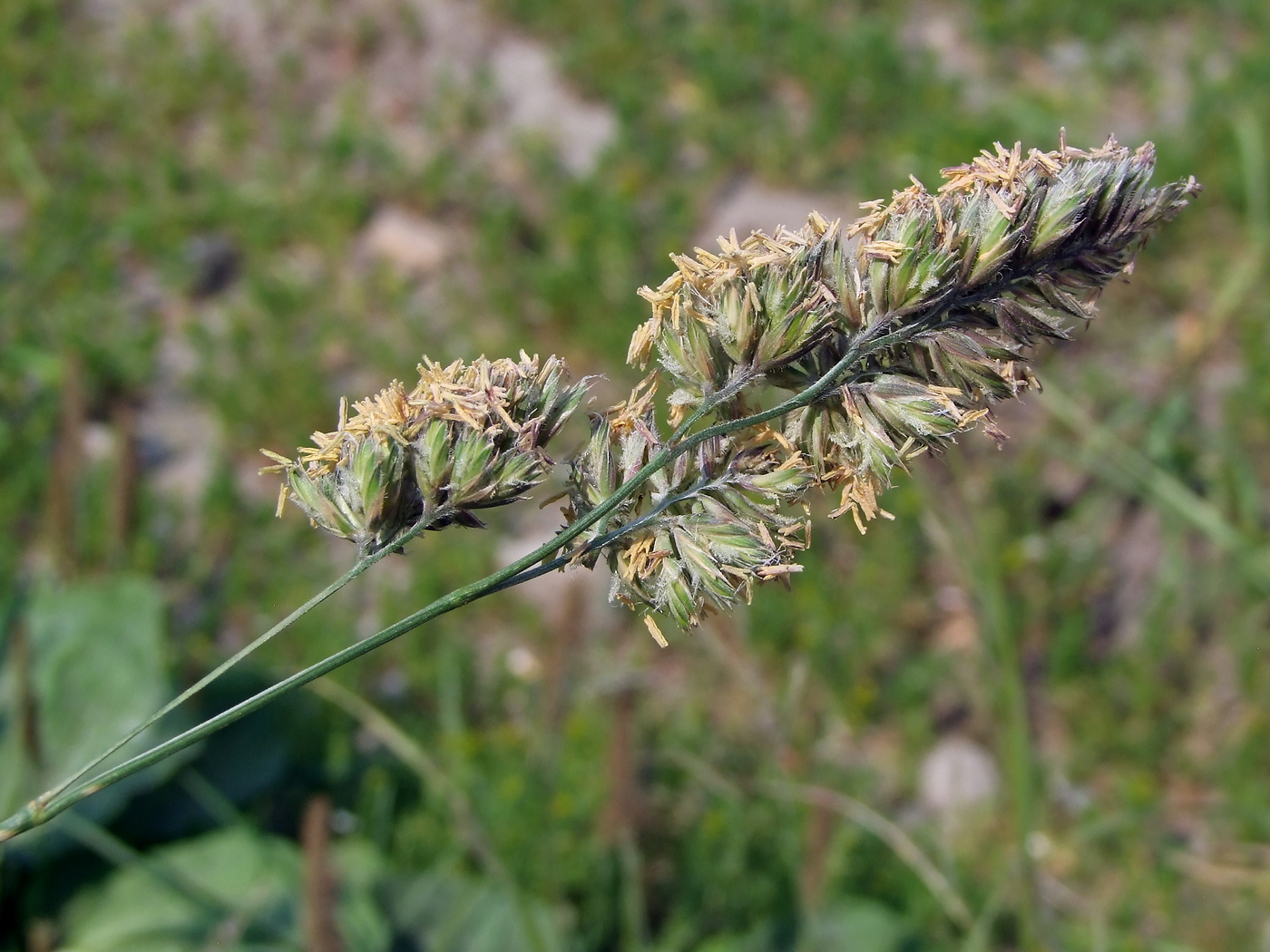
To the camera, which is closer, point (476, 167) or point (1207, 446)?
point (1207, 446)

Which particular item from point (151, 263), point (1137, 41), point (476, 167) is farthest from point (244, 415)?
point (1137, 41)

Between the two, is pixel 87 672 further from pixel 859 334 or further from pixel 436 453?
pixel 859 334

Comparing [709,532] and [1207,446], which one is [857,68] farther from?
[709,532]

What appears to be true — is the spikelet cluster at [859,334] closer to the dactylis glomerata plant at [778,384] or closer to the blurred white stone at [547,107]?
the dactylis glomerata plant at [778,384]

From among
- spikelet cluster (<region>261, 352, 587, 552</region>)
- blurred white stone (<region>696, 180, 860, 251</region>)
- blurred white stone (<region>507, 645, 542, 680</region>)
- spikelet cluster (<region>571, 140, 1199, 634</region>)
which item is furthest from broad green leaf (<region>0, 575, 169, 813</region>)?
blurred white stone (<region>696, 180, 860, 251</region>)

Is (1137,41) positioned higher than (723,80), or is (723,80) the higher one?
(723,80)

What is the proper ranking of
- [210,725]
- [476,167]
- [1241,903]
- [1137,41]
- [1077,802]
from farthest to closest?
[1137,41] < [476,167] < [1077,802] < [1241,903] < [210,725]

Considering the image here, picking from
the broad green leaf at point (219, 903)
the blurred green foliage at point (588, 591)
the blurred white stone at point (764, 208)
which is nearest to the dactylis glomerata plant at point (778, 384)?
the blurred green foliage at point (588, 591)

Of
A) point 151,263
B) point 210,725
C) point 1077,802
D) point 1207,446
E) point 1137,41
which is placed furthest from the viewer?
point 1137,41
